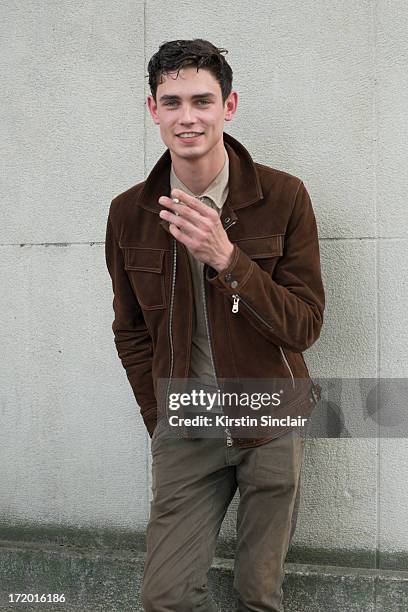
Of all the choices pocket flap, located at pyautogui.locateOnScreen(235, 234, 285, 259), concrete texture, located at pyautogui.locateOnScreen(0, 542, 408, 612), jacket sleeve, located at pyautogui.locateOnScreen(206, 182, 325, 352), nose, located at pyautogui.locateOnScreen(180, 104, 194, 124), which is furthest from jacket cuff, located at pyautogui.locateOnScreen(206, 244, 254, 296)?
concrete texture, located at pyautogui.locateOnScreen(0, 542, 408, 612)

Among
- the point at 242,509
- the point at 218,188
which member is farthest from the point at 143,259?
the point at 242,509

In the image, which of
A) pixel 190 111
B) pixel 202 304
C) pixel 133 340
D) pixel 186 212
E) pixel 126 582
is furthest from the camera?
pixel 126 582

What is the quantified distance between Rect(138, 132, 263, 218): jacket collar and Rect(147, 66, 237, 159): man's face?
0.62 feet

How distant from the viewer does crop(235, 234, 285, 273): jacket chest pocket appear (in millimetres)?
3145

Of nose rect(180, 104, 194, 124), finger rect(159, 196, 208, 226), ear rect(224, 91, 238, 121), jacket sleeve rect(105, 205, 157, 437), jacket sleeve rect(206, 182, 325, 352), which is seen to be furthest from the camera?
jacket sleeve rect(105, 205, 157, 437)

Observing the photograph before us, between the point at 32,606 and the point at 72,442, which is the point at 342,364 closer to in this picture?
the point at 72,442

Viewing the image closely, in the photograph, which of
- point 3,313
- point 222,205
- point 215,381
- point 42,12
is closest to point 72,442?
point 3,313

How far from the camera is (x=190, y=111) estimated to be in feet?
10.0

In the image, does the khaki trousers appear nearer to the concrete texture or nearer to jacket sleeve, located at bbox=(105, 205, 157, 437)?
jacket sleeve, located at bbox=(105, 205, 157, 437)

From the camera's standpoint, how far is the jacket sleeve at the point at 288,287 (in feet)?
9.46

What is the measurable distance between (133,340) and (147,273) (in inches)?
14.9

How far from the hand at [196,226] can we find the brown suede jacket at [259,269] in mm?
180

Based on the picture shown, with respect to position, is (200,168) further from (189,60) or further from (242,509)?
(242,509)

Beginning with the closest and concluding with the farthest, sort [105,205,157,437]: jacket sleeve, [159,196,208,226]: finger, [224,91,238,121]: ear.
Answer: [159,196,208,226]: finger
[224,91,238,121]: ear
[105,205,157,437]: jacket sleeve
